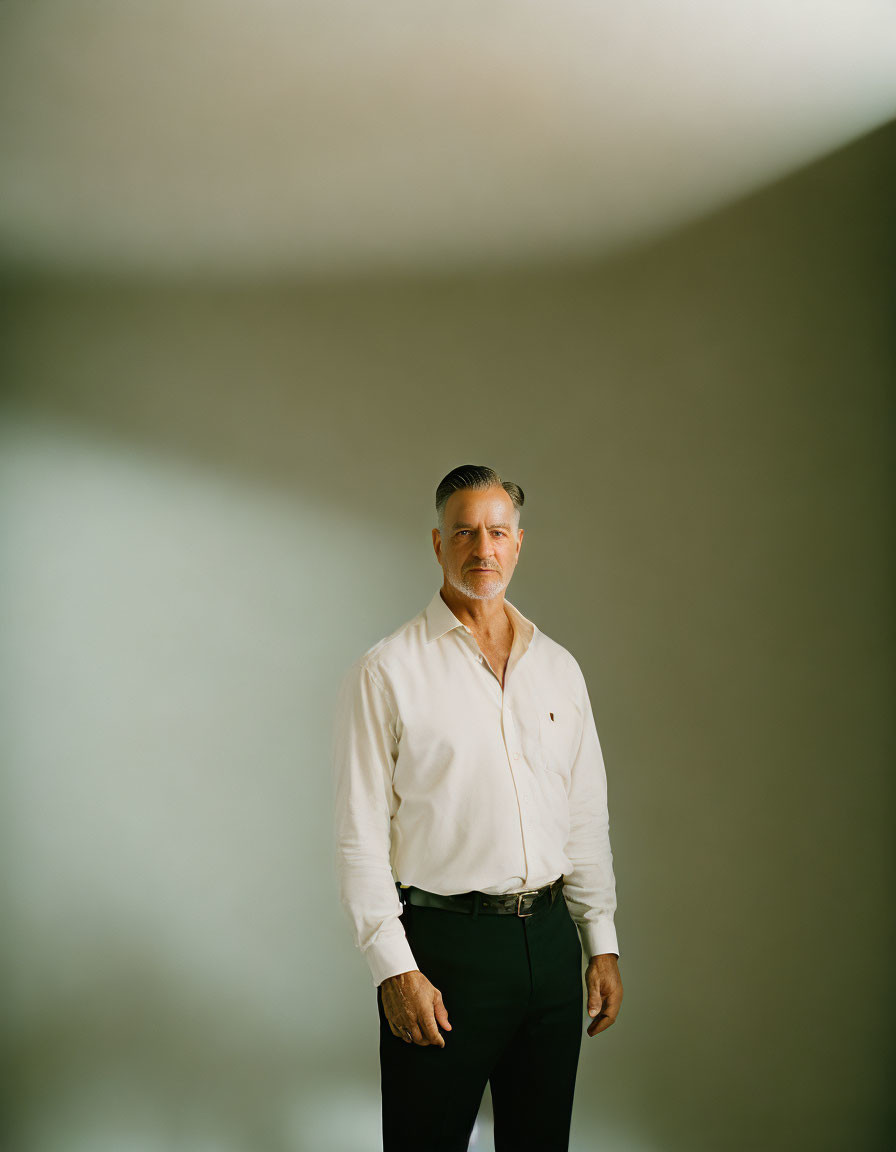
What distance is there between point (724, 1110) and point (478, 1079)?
3.44ft

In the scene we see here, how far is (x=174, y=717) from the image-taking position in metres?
2.70

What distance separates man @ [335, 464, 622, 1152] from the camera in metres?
1.81

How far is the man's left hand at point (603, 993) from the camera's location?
2008mm

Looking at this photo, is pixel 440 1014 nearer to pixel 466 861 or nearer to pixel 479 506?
pixel 466 861

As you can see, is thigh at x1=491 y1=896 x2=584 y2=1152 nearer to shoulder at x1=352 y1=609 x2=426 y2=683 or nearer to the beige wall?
shoulder at x1=352 y1=609 x2=426 y2=683

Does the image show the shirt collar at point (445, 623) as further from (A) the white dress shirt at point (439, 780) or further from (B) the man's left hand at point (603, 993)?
(B) the man's left hand at point (603, 993)

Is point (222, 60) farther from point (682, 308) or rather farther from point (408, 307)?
point (682, 308)

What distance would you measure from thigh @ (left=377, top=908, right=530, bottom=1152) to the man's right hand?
1.6 inches

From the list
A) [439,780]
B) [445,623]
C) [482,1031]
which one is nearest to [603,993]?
[482,1031]

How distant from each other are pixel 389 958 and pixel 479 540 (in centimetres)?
83

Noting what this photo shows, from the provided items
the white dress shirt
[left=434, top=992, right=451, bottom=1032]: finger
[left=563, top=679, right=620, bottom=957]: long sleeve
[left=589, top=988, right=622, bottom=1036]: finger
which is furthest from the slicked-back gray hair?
[left=589, top=988, right=622, bottom=1036]: finger

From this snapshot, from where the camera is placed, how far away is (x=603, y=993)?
201 cm

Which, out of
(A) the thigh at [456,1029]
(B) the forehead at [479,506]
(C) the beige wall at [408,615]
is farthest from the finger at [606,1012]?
Answer: (B) the forehead at [479,506]

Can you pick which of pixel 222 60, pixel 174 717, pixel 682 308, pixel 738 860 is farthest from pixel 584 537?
pixel 222 60
